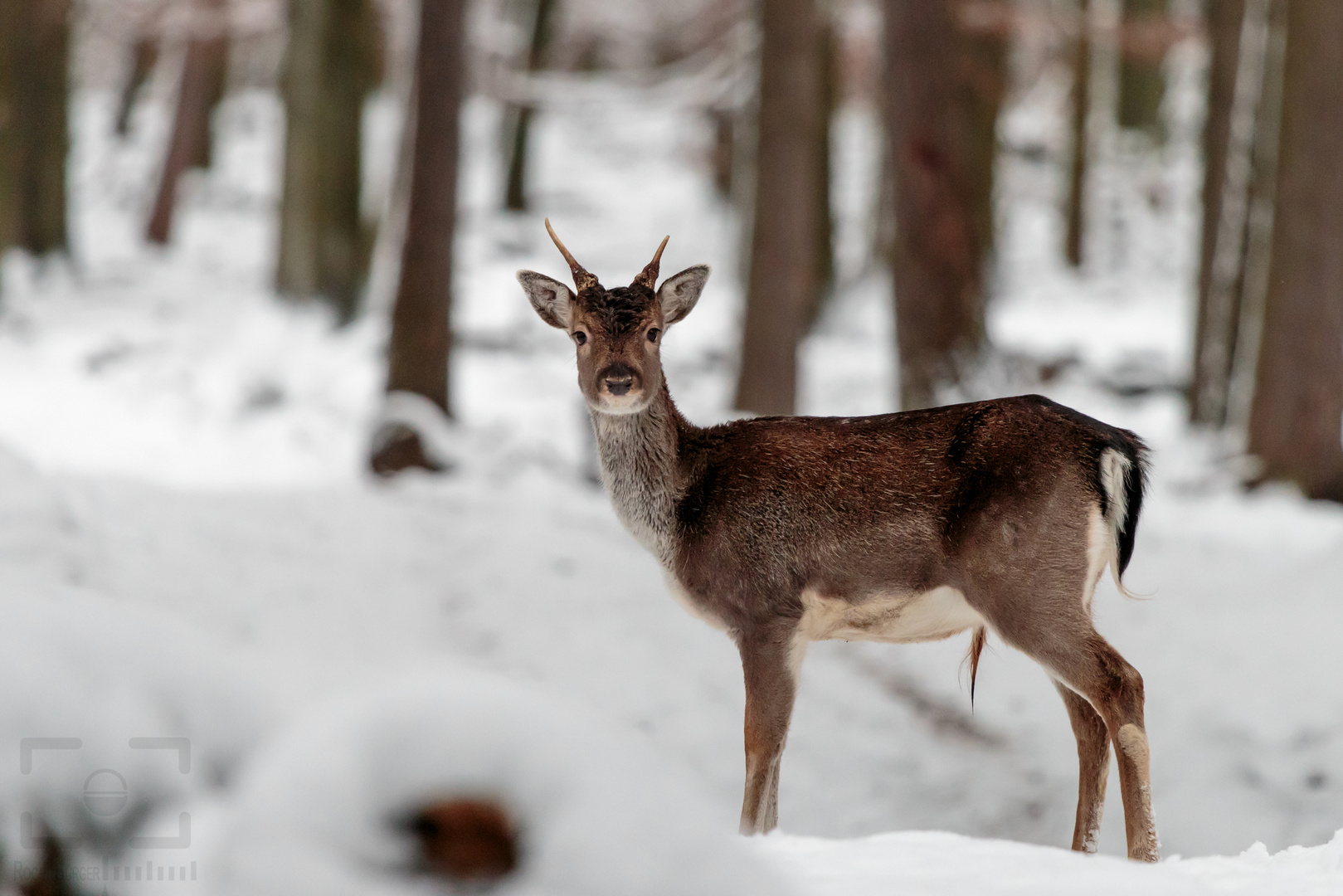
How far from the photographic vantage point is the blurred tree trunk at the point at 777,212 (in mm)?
12453

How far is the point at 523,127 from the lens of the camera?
25234mm

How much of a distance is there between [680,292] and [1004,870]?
2931 mm

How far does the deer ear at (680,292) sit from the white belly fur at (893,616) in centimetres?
126

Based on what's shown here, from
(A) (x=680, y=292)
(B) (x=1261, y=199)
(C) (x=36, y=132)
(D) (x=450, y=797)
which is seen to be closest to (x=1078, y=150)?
(B) (x=1261, y=199)

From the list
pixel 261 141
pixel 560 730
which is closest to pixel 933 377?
pixel 560 730

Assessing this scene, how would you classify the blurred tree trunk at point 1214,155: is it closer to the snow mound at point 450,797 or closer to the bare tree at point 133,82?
the snow mound at point 450,797

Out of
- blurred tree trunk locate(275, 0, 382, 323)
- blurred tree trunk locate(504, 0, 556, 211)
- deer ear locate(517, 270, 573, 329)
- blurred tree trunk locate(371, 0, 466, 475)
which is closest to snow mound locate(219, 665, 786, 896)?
deer ear locate(517, 270, 573, 329)

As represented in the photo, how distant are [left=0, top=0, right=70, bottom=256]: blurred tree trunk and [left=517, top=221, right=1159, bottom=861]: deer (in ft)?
54.4

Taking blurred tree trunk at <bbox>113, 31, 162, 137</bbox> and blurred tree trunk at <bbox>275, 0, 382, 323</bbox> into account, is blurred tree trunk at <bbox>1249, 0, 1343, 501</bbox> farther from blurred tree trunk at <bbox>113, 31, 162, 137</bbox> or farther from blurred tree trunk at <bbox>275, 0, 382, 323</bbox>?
blurred tree trunk at <bbox>113, 31, 162, 137</bbox>

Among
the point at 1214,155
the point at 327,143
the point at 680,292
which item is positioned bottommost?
the point at 680,292

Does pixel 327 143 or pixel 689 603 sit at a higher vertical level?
pixel 327 143

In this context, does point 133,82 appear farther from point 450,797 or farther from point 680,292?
point 450,797

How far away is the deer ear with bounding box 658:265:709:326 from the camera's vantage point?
5.37 m

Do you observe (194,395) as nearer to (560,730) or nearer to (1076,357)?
(1076,357)
